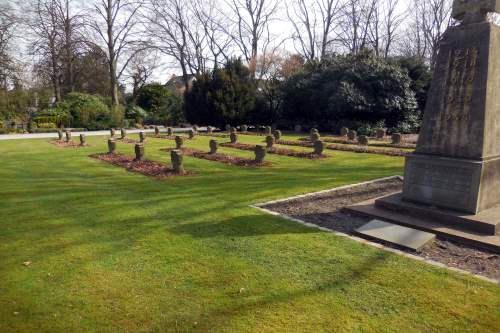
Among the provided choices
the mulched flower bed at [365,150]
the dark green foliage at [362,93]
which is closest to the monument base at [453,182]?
the mulched flower bed at [365,150]

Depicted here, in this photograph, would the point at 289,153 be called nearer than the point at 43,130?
Yes

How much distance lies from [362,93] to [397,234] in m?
21.7

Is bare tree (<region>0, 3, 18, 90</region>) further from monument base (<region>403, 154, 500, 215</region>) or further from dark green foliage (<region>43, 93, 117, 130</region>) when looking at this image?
monument base (<region>403, 154, 500, 215</region>)

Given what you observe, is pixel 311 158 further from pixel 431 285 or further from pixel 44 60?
pixel 44 60

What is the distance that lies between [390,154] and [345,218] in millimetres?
9764

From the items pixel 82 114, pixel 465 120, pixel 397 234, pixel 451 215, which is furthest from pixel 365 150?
pixel 82 114

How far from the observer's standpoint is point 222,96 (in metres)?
29.4

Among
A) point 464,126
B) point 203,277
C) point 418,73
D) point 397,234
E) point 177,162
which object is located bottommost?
point 203,277

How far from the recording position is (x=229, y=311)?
342 centimetres

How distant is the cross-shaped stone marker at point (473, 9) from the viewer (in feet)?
17.8

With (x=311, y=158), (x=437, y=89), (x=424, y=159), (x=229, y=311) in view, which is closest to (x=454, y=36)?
(x=437, y=89)

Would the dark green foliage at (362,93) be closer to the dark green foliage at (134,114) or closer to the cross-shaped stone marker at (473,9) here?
the cross-shaped stone marker at (473,9)

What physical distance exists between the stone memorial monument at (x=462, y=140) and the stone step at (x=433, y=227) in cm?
2

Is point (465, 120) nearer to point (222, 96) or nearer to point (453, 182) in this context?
point (453, 182)
